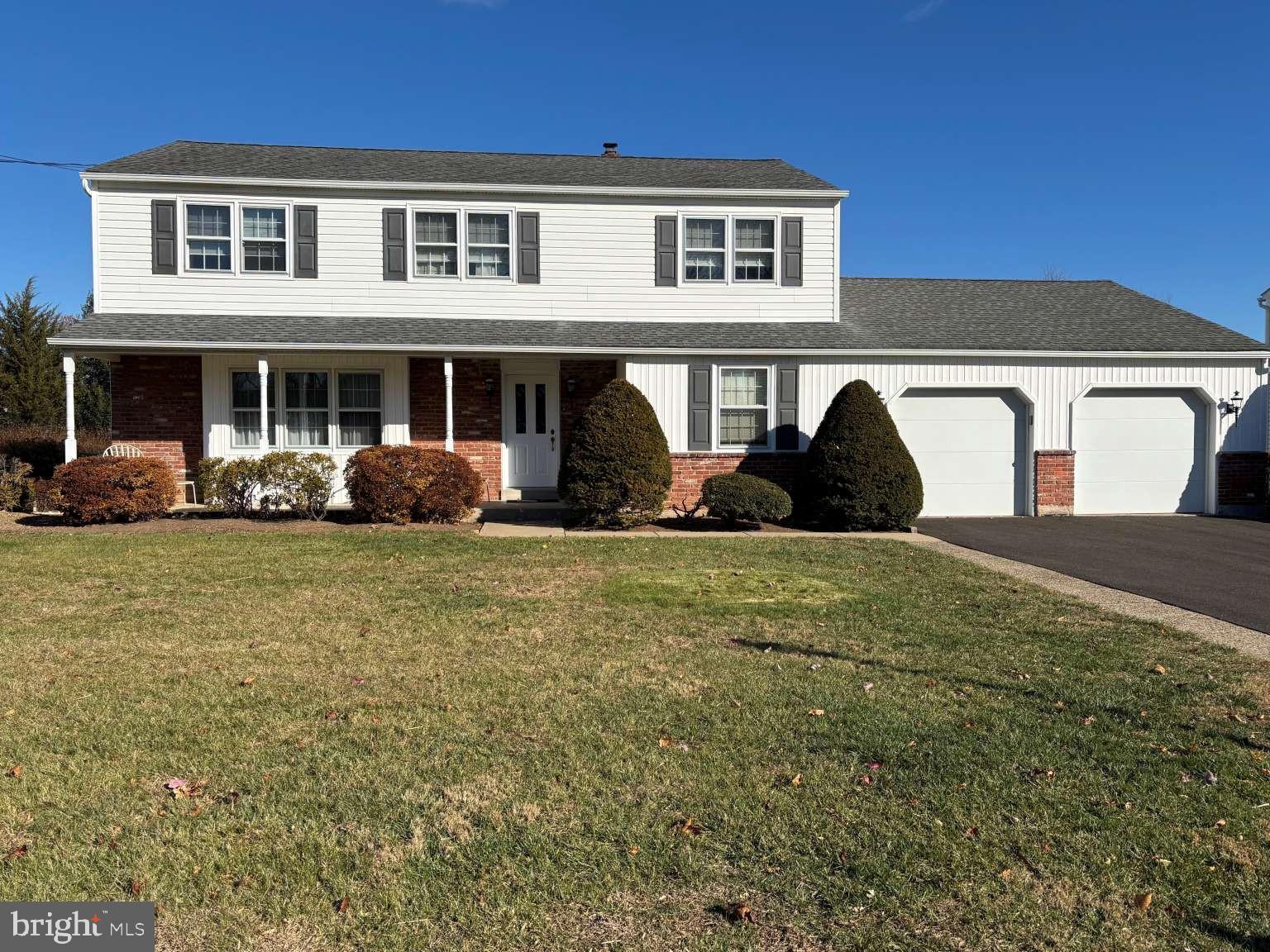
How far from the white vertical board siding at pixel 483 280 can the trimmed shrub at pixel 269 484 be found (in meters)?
3.06

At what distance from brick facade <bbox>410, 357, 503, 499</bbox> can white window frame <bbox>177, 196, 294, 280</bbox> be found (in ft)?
9.29

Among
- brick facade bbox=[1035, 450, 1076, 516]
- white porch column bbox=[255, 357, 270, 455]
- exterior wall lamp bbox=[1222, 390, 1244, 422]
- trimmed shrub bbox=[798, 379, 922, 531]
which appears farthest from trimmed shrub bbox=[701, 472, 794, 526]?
exterior wall lamp bbox=[1222, 390, 1244, 422]

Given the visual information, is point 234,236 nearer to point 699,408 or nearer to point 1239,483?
point 699,408

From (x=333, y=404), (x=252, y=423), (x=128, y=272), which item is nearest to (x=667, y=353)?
(x=333, y=404)

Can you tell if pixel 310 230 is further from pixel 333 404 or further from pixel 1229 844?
pixel 1229 844

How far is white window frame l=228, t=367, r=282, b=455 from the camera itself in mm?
15062

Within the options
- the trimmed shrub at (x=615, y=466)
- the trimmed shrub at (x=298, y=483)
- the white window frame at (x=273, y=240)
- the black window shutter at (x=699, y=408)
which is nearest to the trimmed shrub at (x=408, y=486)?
the trimmed shrub at (x=298, y=483)

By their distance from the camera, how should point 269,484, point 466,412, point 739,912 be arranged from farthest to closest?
point 466,412 → point 269,484 → point 739,912

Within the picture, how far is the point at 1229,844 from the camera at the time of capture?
3357 millimetres

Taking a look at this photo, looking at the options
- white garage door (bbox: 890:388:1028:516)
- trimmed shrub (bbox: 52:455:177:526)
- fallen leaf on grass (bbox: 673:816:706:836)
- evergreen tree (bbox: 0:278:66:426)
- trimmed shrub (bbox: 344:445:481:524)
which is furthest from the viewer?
evergreen tree (bbox: 0:278:66:426)

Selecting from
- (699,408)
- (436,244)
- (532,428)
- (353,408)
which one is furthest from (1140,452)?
(353,408)

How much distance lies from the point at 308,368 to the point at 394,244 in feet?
8.88

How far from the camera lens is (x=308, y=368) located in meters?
15.3

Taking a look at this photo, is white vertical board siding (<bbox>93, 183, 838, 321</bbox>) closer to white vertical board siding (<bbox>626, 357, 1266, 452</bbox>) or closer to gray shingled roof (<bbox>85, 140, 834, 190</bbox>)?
gray shingled roof (<bbox>85, 140, 834, 190</bbox>)
